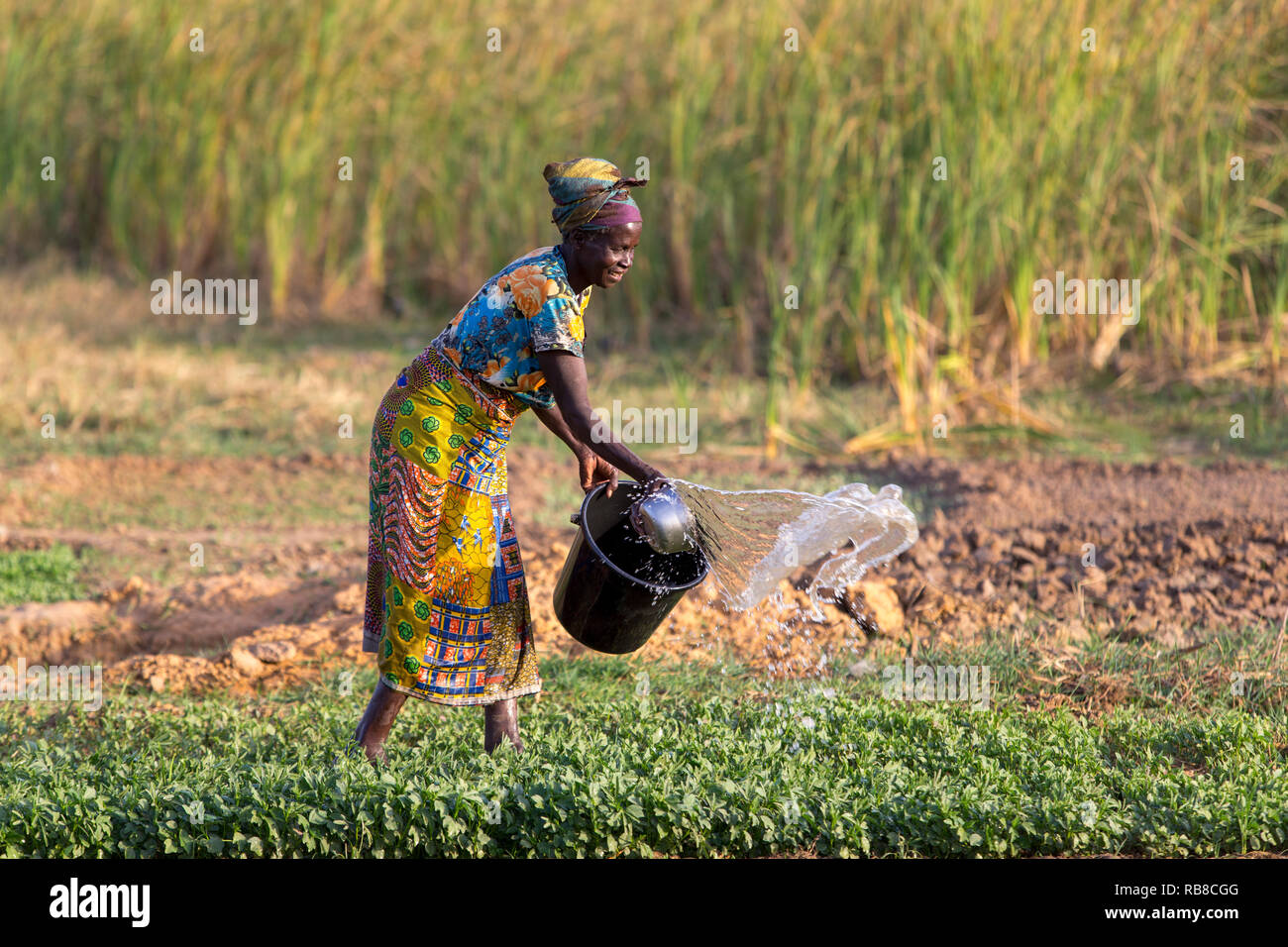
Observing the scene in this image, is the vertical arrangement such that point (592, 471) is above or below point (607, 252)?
below

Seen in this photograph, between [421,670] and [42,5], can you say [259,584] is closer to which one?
[421,670]

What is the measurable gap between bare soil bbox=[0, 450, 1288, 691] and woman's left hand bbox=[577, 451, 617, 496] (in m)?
1.12

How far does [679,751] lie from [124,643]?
235 cm

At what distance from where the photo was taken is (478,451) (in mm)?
3379

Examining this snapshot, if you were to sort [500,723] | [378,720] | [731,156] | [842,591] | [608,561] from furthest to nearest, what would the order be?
[731,156]
[842,591]
[500,723]
[378,720]
[608,561]

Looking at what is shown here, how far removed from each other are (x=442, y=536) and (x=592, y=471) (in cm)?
46

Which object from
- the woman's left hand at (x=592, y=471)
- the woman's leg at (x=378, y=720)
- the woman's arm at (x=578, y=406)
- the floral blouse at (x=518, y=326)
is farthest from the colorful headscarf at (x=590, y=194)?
the woman's leg at (x=378, y=720)

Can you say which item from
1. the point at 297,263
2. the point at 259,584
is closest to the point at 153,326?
the point at 297,263

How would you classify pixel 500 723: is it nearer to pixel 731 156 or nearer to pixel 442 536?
pixel 442 536

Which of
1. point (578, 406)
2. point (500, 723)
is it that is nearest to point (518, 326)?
point (578, 406)

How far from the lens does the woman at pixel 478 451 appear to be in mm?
3242

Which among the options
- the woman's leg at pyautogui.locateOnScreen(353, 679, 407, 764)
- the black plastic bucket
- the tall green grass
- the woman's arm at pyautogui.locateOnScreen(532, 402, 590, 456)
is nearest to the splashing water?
the black plastic bucket

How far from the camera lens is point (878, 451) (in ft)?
23.5

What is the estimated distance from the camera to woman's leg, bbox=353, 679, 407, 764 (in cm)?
349
